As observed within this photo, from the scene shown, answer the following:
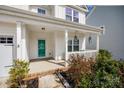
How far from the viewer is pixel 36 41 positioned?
12055 mm

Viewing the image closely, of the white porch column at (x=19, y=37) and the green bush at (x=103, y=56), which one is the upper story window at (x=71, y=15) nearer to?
the green bush at (x=103, y=56)

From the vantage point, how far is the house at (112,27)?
14360mm

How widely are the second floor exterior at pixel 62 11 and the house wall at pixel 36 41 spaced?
6.44ft

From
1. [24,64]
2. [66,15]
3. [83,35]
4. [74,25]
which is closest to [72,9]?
[66,15]

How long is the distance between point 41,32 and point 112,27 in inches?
328

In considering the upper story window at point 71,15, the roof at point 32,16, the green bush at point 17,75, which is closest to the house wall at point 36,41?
the upper story window at point 71,15

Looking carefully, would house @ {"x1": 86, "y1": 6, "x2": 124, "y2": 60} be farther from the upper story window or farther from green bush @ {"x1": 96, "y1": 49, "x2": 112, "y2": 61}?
the upper story window

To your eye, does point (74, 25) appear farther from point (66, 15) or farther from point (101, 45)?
point (101, 45)

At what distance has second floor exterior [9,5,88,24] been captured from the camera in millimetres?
11906

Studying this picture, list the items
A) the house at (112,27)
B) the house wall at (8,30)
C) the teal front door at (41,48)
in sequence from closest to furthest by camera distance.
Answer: the house wall at (8,30), the teal front door at (41,48), the house at (112,27)

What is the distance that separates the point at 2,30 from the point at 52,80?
3.94 metres

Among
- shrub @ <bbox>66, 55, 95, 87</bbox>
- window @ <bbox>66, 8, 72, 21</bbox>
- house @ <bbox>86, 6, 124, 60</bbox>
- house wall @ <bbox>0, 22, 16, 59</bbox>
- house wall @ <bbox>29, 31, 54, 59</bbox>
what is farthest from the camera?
house @ <bbox>86, 6, 124, 60</bbox>

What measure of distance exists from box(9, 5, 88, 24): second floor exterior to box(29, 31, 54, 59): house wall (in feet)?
6.44

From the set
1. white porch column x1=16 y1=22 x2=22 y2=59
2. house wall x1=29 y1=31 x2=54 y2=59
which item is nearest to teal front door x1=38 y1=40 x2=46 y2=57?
house wall x1=29 y1=31 x2=54 y2=59
